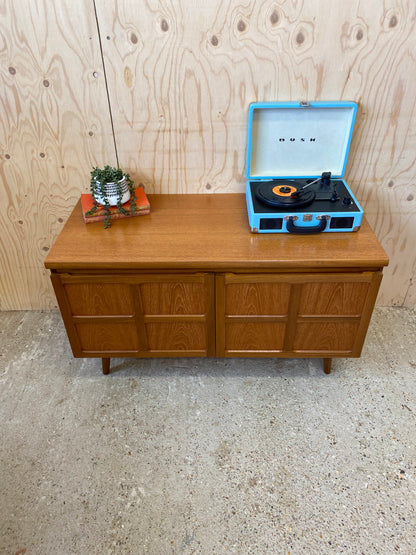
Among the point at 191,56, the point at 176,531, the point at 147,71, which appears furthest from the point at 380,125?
the point at 176,531

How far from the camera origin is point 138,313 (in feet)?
4.87

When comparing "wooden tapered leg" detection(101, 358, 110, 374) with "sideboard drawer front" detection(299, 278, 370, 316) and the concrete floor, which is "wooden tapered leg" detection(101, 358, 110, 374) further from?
"sideboard drawer front" detection(299, 278, 370, 316)

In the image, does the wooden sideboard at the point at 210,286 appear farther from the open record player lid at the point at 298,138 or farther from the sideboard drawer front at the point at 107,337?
the open record player lid at the point at 298,138

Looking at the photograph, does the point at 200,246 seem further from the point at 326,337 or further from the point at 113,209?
the point at 326,337

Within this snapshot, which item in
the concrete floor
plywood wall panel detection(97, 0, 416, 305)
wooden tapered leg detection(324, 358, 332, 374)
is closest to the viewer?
the concrete floor

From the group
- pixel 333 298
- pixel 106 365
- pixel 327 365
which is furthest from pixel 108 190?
pixel 327 365

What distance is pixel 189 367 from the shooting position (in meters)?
1.81

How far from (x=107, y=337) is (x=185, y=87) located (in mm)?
1035

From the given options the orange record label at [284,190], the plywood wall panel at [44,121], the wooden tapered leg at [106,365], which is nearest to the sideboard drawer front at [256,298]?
the orange record label at [284,190]

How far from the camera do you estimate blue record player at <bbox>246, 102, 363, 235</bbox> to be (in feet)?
4.65

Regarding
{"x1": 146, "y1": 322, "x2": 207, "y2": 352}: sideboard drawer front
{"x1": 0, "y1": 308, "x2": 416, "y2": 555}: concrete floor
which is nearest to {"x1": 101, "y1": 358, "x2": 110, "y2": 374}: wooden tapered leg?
{"x1": 0, "y1": 308, "x2": 416, "y2": 555}: concrete floor

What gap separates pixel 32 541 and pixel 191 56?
176cm

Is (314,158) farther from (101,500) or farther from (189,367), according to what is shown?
(101,500)

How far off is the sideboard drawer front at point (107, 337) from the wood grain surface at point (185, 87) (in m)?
0.61
